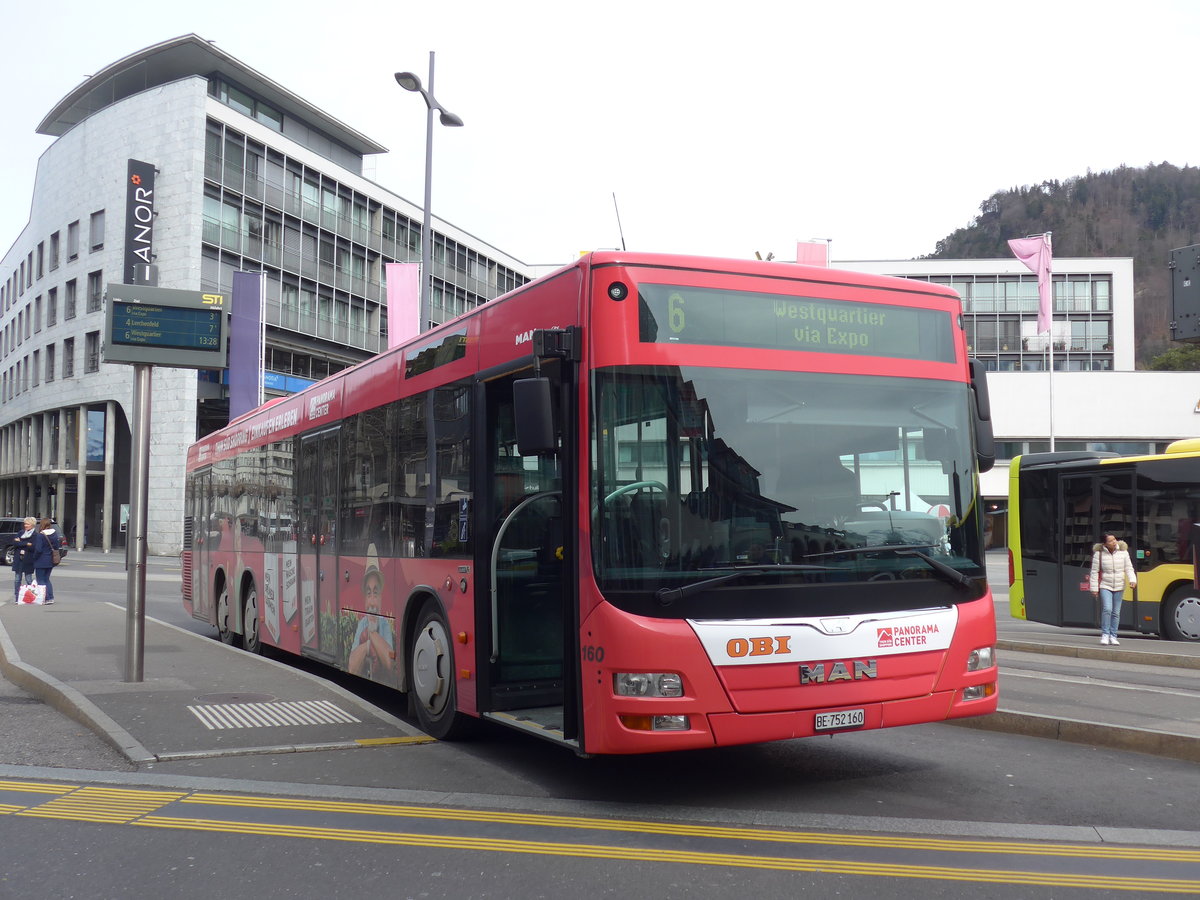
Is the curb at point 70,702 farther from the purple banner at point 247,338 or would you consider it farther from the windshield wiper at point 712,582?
the purple banner at point 247,338

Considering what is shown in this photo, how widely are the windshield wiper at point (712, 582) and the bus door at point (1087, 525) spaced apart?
13.4m

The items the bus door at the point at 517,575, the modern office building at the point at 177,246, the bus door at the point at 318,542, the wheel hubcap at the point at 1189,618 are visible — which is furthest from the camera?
the modern office building at the point at 177,246

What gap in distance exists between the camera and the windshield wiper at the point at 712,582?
5.92 m

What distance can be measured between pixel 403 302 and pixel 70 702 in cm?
1344

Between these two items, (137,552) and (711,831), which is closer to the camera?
(711,831)

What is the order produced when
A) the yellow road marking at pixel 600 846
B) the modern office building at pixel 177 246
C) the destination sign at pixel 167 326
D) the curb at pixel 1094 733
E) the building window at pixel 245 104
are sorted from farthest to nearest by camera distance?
the building window at pixel 245 104 < the modern office building at pixel 177 246 < the destination sign at pixel 167 326 < the curb at pixel 1094 733 < the yellow road marking at pixel 600 846

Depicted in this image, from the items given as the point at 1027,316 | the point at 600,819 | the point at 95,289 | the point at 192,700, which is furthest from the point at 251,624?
the point at 1027,316

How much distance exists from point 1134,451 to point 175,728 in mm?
50638

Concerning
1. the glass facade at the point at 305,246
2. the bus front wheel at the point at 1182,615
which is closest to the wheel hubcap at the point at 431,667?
the bus front wheel at the point at 1182,615

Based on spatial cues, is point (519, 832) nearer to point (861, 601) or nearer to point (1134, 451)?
point (861, 601)

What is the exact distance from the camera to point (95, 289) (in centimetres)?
5506

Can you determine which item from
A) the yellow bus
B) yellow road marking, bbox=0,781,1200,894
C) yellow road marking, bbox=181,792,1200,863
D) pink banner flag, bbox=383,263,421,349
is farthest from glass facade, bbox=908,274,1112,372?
yellow road marking, bbox=0,781,1200,894

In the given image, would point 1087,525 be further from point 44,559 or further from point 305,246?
point 305,246

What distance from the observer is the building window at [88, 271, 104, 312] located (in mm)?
54531
